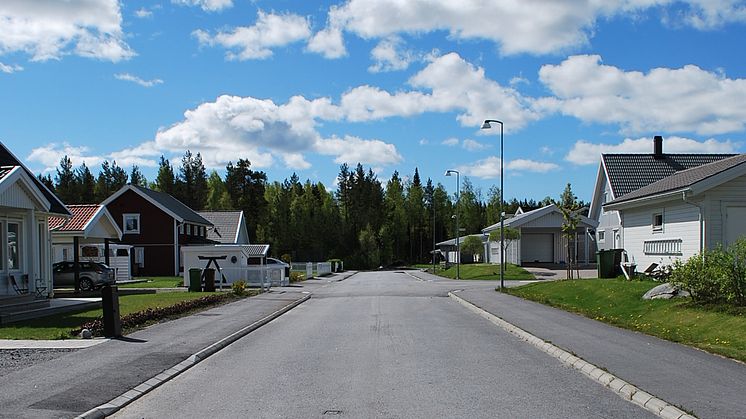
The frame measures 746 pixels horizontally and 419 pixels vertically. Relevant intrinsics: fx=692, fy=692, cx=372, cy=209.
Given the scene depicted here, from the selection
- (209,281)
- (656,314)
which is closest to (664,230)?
(656,314)

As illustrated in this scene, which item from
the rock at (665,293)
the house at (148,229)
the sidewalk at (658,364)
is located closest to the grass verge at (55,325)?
the sidewalk at (658,364)

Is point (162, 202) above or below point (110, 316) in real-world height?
above

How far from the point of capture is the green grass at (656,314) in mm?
13789

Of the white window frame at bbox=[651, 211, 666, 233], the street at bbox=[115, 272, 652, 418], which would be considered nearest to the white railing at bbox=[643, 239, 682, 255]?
the white window frame at bbox=[651, 211, 666, 233]

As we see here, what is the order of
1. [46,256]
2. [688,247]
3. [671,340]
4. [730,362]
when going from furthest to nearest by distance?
[46,256] → [688,247] → [671,340] → [730,362]

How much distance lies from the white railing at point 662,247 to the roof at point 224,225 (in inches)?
1853

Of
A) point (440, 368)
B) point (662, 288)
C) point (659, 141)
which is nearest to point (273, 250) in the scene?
point (659, 141)

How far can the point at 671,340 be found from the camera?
1423 centimetres

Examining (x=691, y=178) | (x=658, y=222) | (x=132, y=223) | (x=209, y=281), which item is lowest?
(x=209, y=281)

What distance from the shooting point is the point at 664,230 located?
26.0 m

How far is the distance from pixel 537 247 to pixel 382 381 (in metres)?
48.5

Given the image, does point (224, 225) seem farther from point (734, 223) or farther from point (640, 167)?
point (734, 223)

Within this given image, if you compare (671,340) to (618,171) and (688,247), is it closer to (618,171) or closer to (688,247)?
(688,247)

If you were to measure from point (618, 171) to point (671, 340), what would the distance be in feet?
95.8
